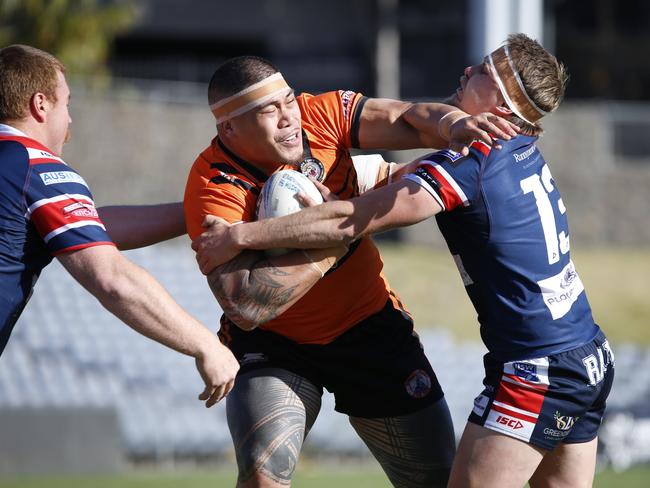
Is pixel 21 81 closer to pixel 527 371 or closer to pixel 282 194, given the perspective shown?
pixel 282 194

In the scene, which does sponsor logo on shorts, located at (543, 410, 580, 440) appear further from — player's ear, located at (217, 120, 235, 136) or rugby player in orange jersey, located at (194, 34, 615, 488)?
player's ear, located at (217, 120, 235, 136)

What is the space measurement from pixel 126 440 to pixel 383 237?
951 cm

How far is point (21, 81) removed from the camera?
12.9ft

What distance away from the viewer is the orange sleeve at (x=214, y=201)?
4199 millimetres

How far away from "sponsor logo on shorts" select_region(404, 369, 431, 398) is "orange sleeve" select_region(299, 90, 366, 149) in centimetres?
108

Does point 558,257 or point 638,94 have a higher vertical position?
point 558,257

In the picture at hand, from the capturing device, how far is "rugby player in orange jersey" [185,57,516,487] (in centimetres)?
411

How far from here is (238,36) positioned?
987 inches

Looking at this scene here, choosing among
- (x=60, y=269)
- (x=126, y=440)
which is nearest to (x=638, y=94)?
(x=60, y=269)

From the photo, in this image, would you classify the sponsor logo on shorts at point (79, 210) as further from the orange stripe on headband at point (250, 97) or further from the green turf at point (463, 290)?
the green turf at point (463, 290)

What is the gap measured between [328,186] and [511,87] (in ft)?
2.99

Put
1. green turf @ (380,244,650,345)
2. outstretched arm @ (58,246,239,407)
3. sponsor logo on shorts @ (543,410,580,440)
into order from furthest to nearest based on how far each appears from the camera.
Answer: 1. green turf @ (380,244,650,345)
2. sponsor logo on shorts @ (543,410,580,440)
3. outstretched arm @ (58,246,239,407)

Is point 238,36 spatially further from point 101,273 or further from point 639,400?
point 101,273

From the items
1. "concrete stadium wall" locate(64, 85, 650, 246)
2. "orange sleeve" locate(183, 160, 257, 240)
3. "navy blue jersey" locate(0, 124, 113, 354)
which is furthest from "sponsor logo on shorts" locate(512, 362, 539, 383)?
"concrete stadium wall" locate(64, 85, 650, 246)
